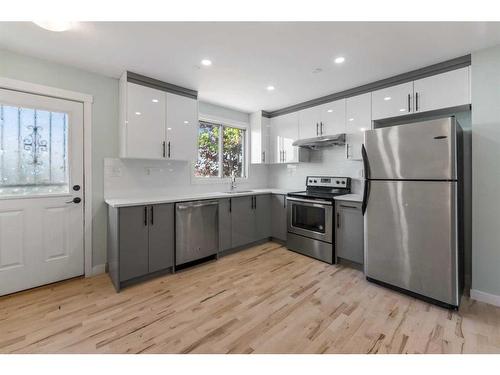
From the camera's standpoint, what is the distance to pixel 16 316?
190 cm

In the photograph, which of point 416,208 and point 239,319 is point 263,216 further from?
point 416,208

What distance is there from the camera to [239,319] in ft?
6.18

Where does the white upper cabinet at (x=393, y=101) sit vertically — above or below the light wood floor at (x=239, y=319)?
above

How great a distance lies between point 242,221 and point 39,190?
2.46 metres

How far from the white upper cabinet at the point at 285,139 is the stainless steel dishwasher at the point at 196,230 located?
5.38ft

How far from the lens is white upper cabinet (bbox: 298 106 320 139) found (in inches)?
143

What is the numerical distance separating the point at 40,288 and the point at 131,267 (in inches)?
38.2

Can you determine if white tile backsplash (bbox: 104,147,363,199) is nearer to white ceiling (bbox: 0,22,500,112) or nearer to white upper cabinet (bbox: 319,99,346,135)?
white upper cabinet (bbox: 319,99,346,135)

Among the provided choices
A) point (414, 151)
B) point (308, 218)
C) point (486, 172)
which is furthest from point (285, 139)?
point (486, 172)

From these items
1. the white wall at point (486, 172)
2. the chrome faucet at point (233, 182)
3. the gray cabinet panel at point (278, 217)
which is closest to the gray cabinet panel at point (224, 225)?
the chrome faucet at point (233, 182)

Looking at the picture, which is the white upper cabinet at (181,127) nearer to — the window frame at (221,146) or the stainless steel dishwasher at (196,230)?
the window frame at (221,146)

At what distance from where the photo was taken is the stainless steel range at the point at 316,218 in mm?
3082

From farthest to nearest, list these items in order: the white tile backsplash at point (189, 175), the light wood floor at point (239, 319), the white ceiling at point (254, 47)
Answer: the white tile backsplash at point (189, 175)
the white ceiling at point (254, 47)
the light wood floor at point (239, 319)
